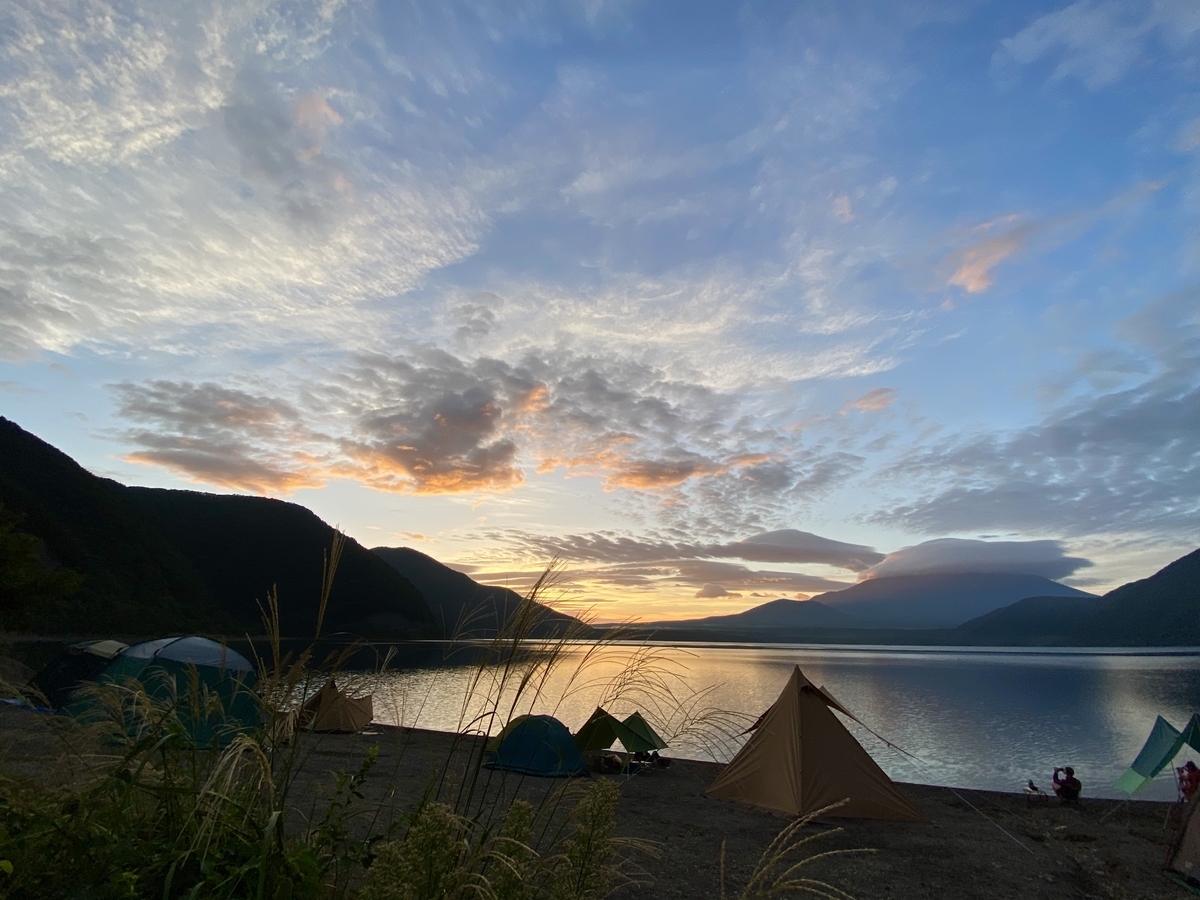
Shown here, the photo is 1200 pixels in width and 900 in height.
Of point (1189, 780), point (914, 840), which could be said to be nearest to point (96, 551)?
point (914, 840)

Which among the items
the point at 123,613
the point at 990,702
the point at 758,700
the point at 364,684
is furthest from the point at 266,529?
the point at 364,684

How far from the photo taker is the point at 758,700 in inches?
1725

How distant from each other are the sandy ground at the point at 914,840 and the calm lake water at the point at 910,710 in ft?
4.75

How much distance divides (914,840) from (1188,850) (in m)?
3.71

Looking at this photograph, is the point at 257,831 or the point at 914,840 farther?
the point at 914,840

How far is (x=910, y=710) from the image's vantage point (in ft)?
143

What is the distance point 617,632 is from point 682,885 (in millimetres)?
6905

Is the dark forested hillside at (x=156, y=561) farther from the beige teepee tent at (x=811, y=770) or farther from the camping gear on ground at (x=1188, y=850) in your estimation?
the camping gear on ground at (x=1188, y=850)

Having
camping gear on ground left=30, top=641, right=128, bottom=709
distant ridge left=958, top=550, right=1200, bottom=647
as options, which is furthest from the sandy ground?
distant ridge left=958, top=550, right=1200, bottom=647

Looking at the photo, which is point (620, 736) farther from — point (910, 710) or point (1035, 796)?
point (910, 710)

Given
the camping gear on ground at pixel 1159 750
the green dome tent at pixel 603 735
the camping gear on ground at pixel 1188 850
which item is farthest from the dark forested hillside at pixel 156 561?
the camping gear on ground at pixel 1188 850

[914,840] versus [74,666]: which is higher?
[74,666]

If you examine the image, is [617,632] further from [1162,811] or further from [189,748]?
[1162,811]

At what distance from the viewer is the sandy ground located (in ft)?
28.9
